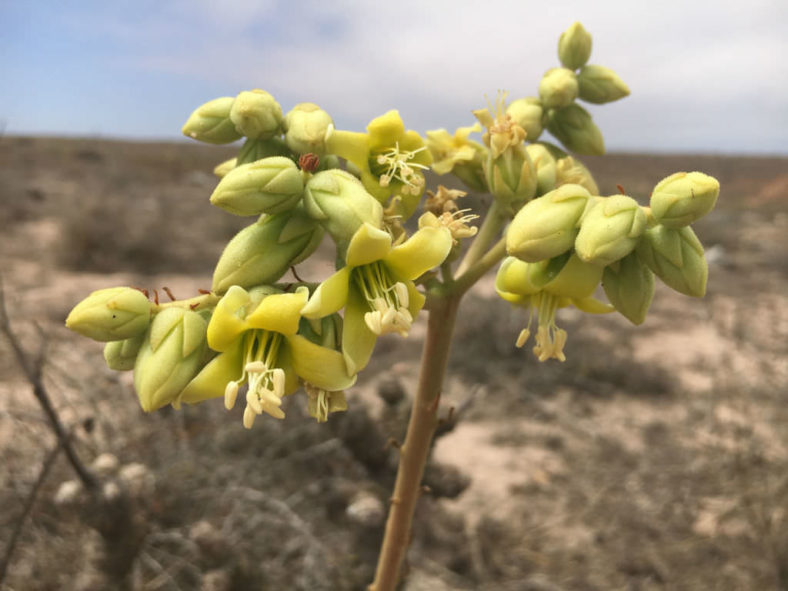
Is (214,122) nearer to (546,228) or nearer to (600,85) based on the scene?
(546,228)

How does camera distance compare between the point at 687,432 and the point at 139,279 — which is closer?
the point at 687,432

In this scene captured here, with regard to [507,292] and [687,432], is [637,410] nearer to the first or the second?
[687,432]

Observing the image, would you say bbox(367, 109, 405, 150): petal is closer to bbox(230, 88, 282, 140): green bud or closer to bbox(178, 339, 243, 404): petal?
bbox(230, 88, 282, 140): green bud

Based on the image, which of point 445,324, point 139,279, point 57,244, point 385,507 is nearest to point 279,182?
point 445,324

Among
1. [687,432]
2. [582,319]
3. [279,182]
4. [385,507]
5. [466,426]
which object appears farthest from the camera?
[582,319]

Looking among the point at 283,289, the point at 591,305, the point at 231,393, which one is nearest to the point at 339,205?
the point at 283,289

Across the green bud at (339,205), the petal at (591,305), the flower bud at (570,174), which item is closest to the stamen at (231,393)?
the green bud at (339,205)

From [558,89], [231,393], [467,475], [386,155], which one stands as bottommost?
[467,475]
